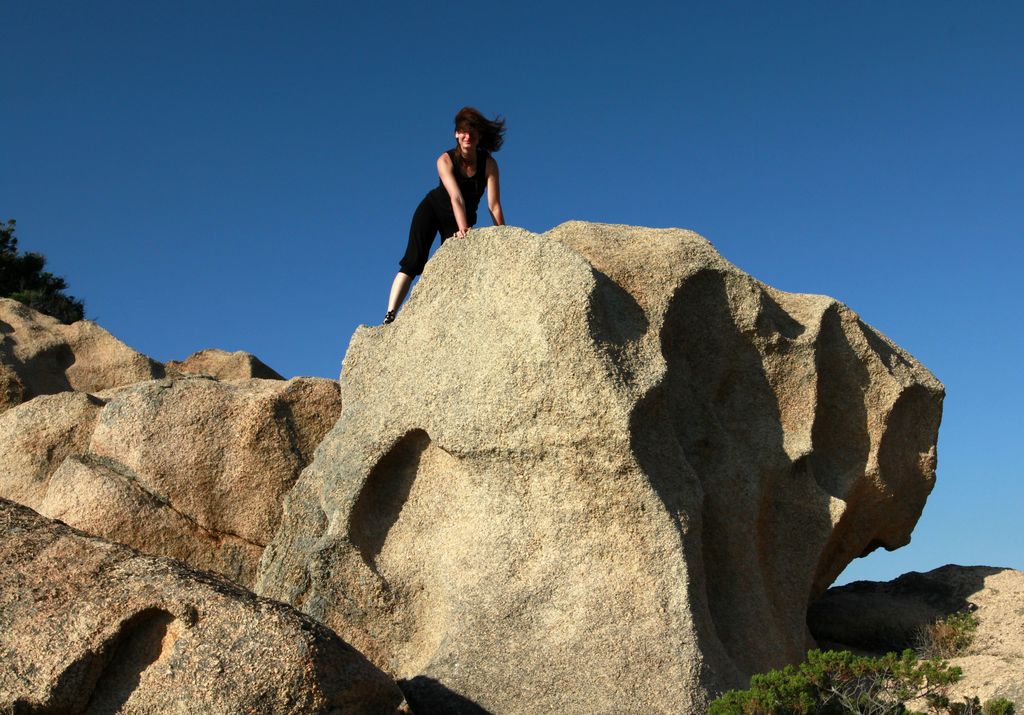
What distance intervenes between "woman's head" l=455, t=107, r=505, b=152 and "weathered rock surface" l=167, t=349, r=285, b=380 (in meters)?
8.68

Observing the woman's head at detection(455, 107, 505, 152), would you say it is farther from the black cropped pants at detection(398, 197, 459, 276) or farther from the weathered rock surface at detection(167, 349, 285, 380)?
the weathered rock surface at detection(167, 349, 285, 380)

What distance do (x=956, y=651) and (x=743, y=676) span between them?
2.91 meters

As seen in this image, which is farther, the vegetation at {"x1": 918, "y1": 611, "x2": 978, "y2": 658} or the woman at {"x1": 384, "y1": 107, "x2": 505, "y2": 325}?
the vegetation at {"x1": 918, "y1": 611, "x2": 978, "y2": 658}

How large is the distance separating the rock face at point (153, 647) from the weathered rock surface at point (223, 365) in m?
11.7

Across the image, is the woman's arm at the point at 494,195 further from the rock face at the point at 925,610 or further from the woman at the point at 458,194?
the rock face at the point at 925,610

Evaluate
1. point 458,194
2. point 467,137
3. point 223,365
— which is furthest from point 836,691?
point 223,365

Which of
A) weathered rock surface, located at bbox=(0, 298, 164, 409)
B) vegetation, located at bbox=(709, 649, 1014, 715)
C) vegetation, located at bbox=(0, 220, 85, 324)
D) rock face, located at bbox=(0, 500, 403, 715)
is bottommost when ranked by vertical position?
rock face, located at bbox=(0, 500, 403, 715)

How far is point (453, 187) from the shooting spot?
29.2ft

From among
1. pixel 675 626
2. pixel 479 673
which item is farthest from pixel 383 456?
pixel 675 626

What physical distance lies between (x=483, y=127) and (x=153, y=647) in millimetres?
5108

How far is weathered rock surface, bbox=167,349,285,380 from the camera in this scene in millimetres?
17047

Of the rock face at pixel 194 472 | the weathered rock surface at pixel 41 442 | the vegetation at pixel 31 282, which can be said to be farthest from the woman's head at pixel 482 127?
the vegetation at pixel 31 282

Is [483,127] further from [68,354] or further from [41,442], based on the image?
[68,354]

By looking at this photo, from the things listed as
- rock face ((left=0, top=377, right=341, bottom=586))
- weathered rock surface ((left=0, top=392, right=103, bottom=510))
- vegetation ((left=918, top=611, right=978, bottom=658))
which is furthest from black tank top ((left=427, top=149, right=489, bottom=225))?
vegetation ((left=918, top=611, right=978, bottom=658))
